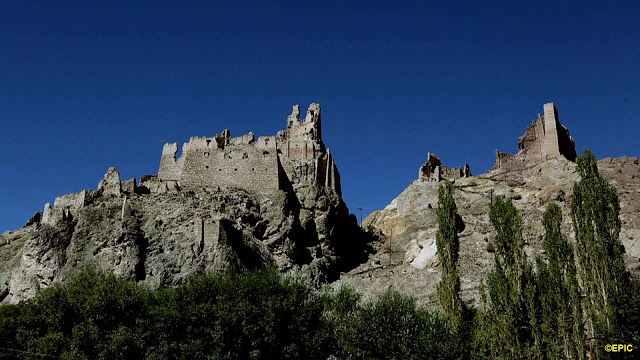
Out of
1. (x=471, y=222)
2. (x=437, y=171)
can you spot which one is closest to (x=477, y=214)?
(x=471, y=222)

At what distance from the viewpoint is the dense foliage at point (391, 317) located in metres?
37.2

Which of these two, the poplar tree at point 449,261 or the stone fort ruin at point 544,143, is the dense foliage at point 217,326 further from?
the stone fort ruin at point 544,143

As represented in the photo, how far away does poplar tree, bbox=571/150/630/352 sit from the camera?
119 feet

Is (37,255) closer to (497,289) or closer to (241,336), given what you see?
(241,336)

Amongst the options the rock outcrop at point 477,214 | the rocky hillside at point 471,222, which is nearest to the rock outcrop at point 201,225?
the rocky hillside at point 471,222

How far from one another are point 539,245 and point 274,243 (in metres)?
24.1

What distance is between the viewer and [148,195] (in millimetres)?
64312

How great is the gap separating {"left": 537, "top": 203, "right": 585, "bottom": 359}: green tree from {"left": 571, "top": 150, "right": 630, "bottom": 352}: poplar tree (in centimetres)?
87

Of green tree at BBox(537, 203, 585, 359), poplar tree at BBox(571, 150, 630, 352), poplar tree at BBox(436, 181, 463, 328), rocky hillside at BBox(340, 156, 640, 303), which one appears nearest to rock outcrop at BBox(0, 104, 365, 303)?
rocky hillside at BBox(340, 156, 640, 303)

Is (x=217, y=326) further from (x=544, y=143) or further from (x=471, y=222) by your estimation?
(x=544, y=143)

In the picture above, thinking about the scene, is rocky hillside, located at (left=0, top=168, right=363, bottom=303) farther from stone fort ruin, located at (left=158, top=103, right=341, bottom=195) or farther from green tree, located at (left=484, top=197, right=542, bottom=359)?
green tree, located at (left=484, top=197, right=542, bottom=359)

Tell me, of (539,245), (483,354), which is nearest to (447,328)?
(483,354)

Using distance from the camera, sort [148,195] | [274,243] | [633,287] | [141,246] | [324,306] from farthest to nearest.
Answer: [148,195], [274,243], [141,246], [324,306], [633,287]

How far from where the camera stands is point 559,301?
37.4m
